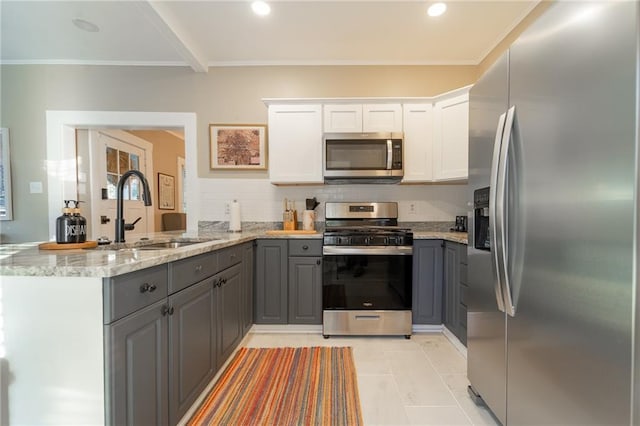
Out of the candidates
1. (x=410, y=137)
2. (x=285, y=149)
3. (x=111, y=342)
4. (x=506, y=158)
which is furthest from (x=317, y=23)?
(x=111, y=342)

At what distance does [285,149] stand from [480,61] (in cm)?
229

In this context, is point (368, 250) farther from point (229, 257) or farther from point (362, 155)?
point (229, 257)

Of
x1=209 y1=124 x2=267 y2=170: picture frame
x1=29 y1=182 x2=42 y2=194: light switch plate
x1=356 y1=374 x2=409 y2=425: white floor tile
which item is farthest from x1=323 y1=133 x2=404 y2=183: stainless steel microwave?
x1=29 y1=182 x2=42 y2=194: light switch plate

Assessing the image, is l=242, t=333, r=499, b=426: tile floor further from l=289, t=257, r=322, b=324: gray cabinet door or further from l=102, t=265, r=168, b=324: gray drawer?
l=102, t=265, r=168, b=324: gray drawer

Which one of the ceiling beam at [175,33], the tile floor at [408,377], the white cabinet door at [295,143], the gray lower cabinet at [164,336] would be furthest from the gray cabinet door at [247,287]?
the ceiling beam at [175,33]

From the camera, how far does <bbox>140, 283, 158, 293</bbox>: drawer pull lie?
1.08 metres

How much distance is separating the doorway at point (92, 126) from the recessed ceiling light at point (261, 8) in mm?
1318

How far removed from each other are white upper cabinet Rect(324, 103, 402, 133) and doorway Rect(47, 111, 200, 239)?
1511 mm

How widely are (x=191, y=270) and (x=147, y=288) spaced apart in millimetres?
342

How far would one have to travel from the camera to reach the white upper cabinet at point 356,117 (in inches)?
108

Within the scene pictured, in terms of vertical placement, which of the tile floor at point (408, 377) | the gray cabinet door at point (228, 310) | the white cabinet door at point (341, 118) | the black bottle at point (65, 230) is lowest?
the tile floor at point (408, 377)

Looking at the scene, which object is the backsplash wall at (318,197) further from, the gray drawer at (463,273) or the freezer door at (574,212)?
the freezer door at (574,212)

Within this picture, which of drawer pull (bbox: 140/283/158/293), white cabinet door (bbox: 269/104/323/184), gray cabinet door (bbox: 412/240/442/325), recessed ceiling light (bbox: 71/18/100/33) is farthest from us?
white cabinet door (bbox: 269/104/323/184)

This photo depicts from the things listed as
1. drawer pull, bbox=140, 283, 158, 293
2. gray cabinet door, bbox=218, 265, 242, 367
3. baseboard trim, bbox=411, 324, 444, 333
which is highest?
drawer pull, bbox=140, 283, 158, 293
